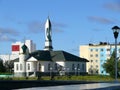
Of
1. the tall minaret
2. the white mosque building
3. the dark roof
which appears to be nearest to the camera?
the white mosque building

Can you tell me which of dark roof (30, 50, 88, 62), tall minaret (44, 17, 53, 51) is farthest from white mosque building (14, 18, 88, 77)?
tall minaret (44, 17, 53, 51)

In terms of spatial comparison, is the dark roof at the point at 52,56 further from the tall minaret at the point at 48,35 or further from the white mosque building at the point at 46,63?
the tall minaret at the point at 48,35

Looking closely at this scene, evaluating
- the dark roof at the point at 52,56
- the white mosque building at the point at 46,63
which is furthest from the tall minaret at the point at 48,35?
the dark roof at the point at 52,56

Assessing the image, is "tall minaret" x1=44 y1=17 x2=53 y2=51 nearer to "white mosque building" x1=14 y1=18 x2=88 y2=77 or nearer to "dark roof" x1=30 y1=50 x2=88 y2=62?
"white mosque building" x1=14 y1=18 x2=88 y2=77

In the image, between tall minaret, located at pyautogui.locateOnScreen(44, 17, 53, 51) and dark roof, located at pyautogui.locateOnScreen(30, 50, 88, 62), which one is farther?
tall minaret, located at pyautogui.locateOnScreen(44, 17, 53, 51)

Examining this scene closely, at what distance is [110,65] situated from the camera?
9456cm

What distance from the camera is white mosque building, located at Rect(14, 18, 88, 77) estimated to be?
431 feet

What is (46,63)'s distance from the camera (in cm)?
13562

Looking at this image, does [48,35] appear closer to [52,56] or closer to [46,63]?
[52,56]

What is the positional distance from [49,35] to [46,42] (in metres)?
2.73

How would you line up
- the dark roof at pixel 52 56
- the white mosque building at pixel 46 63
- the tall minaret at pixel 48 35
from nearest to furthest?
Answer: 1. the white mosque building at pixel 46 63
2. the dark roof at pixel 52 56
3. the tall minaret at pixel 48 35

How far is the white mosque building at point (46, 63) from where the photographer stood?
131 metres

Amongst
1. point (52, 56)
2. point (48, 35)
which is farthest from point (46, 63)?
point (48, 35)

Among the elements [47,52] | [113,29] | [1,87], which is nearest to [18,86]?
[1,87]
